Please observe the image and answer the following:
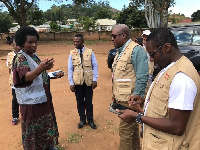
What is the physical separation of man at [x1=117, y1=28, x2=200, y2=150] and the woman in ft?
4.30

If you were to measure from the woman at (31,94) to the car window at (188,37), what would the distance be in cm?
460

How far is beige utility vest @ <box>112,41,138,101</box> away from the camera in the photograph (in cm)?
262

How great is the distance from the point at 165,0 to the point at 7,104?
34.1 ft

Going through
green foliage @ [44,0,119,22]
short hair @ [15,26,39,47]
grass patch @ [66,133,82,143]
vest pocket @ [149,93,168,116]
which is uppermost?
green foliage @ [44,0,119,22]

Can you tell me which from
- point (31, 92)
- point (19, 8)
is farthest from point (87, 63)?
point (19, 8)

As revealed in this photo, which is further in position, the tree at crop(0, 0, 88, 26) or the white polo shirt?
the tree at crop(0, 0, 88, 26)

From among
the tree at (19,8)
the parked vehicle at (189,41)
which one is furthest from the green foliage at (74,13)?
the parked vehicle at (189,41)

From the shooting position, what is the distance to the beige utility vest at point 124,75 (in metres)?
2.62

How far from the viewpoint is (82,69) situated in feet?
12.7

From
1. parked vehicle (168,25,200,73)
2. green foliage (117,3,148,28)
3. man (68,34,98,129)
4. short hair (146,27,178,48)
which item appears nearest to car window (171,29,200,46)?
parked vehicle (168,25,200,73)

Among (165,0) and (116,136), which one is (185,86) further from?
(165,0)

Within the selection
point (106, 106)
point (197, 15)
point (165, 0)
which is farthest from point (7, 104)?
point (197, 15)

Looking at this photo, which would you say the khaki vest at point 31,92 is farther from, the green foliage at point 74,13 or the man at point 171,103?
the green foliage at point 74,13

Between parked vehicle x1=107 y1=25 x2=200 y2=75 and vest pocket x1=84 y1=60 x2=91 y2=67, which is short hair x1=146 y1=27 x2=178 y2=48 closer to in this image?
vest pocket x1=84 y1=60 x2=91 y2=67
